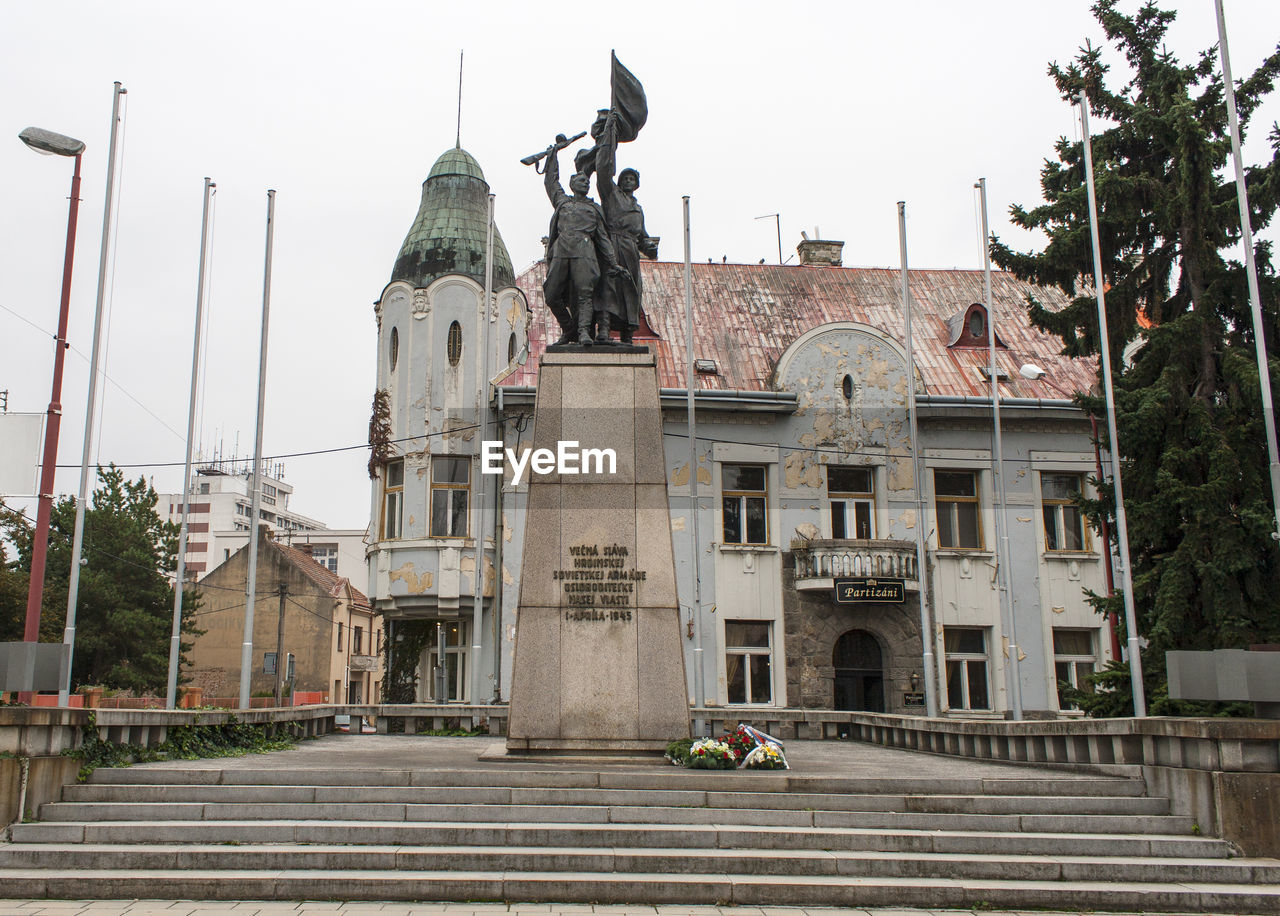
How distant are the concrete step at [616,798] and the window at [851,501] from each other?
56.6 feet

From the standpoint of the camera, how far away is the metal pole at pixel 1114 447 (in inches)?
520

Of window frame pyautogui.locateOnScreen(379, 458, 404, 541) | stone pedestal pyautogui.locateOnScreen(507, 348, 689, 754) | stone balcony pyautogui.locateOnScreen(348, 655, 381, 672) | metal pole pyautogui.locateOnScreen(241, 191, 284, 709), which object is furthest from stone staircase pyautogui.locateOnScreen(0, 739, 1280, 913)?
stone balcony pyautogui.locateOnScreen(348, 655, 381, 672)

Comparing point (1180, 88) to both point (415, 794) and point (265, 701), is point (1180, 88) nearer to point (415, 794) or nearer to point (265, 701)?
point (415, 794)

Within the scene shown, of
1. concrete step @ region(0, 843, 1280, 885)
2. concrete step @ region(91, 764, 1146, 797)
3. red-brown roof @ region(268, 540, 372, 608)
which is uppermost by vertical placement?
red-brown roof @ region(268, 540, 372, 608)

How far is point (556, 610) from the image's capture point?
1209cm

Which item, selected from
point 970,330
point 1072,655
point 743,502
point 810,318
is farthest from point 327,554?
point 1072,655

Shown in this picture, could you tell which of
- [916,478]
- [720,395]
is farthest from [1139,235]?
[720,395]

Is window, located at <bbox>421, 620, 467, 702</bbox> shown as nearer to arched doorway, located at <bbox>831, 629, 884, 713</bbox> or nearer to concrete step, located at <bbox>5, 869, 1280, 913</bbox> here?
arched doorway, located at <bbox>831, 629, 884, 713</bbox>

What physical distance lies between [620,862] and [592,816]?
924 mm

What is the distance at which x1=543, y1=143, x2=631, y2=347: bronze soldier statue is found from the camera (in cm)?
1346

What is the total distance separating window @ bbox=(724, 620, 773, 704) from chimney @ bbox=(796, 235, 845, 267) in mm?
12494

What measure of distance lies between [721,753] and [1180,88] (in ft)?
41.0

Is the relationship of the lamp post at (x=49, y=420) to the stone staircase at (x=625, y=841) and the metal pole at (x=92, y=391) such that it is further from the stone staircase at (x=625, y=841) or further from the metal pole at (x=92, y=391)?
the stone staircase at (x=625, y=841)

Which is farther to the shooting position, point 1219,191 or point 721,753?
point 1219,191
